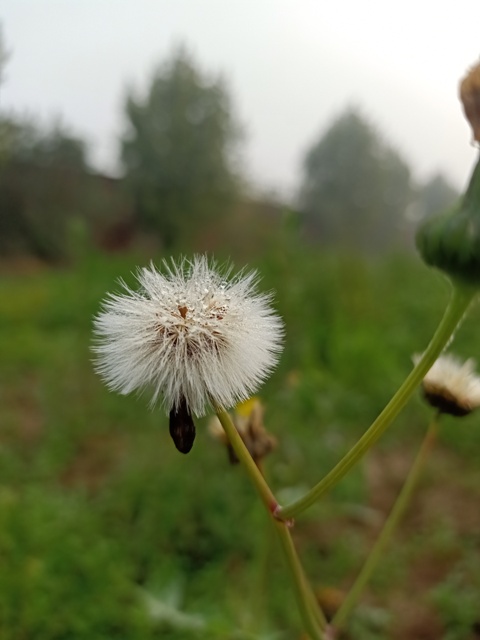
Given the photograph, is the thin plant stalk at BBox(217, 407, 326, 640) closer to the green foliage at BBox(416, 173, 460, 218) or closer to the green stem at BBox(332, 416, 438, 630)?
the green stem at BBox(332, 416, 438, 630)

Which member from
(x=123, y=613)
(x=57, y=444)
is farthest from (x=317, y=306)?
(x=123, y=613)

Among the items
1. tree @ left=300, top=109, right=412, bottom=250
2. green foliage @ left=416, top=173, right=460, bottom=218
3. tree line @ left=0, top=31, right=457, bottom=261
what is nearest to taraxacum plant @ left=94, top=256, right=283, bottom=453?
tree line @ left=0, top=31, right=457, bottom=261

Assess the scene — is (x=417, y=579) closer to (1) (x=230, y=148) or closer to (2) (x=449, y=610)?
(2) (x=449, y=610)

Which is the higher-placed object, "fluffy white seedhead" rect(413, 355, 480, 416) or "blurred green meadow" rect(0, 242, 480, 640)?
"fluffy white seedhead" rect(413, 355, 480, 416)

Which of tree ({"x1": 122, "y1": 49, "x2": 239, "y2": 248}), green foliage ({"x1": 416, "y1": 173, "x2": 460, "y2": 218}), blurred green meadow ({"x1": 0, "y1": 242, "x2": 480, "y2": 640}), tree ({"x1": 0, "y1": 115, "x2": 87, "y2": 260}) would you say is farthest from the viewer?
green foliage ({"x1": 416, "y1": 173, "x2": 460, "y2": 218})

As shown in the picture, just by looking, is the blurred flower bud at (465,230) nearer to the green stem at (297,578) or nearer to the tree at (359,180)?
the green stem at (297,578)

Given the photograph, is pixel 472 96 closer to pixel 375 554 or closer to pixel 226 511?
pixel 375 554

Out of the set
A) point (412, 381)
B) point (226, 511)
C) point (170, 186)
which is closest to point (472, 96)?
point (412, 381)

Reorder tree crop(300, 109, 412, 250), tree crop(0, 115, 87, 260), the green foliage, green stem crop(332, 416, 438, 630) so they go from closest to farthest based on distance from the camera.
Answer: green stem crop(332, 416, 438, 630)
tree crop(0, 115, 87, 260)
the green foliage
tree crop(300, 109, 412, 250)
